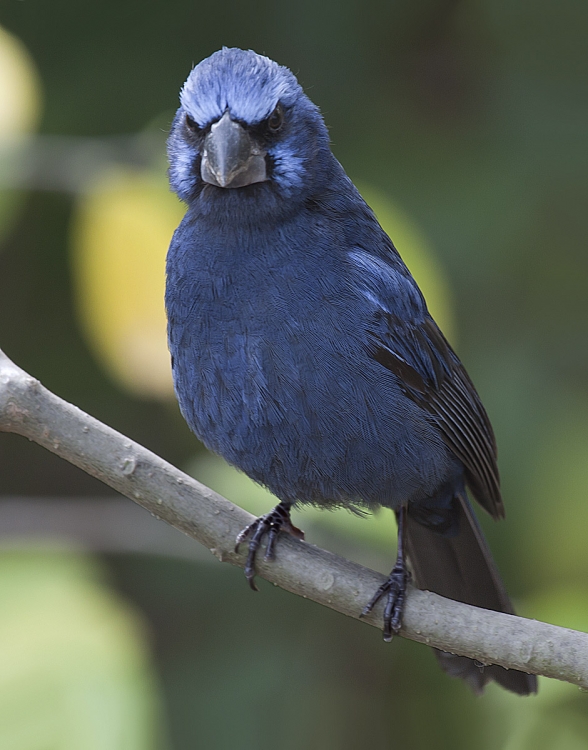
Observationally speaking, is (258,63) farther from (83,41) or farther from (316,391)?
(83,41)

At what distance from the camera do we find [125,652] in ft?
10.5

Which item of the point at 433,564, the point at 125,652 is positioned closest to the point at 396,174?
the point at 433,564

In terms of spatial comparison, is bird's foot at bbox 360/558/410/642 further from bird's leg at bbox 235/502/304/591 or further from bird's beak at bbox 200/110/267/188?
A: bird's beak at bbox 200/110/267/188

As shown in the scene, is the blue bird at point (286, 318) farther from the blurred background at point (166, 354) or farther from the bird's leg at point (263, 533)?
the blurred background at point (166, 354)

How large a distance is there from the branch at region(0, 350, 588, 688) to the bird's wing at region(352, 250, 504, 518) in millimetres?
549

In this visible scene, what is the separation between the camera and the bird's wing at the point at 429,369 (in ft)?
9.31

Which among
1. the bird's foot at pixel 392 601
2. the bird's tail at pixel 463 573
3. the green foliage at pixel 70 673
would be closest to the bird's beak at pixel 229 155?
the bird's foot at pixel 392 601

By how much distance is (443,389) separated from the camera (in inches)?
119

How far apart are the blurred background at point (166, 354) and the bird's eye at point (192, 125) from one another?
70 centimetres

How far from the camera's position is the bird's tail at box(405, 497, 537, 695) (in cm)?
308

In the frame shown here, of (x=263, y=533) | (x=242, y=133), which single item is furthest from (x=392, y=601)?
(x=242, y=133)

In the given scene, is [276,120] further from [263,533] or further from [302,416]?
[263,533]

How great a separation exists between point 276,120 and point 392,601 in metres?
1.31

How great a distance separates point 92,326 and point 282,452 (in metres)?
1.02
